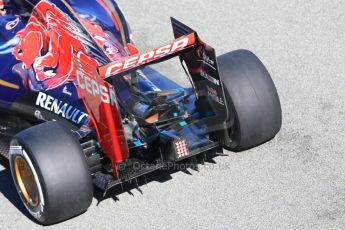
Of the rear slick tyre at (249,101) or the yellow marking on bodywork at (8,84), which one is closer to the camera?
the rear slick tyre at (249,101)

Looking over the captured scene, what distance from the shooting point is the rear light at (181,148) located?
20.6 feet

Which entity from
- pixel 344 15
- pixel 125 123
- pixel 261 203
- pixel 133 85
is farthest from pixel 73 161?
pixel 344 15

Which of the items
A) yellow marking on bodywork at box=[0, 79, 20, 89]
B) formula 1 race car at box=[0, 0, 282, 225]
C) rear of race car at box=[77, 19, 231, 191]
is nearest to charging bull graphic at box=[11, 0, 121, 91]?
formula 1 race car at box=[0, 0, 282, 225]

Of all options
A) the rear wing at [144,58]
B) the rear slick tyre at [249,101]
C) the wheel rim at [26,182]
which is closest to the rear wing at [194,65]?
the rear wing at [144,58]

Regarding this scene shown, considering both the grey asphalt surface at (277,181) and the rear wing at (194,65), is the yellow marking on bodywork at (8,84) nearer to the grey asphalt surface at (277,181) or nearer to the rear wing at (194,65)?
the grey asphalt surface at (277,181)

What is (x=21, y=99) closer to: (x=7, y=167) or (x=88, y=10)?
(x=7, y=167)

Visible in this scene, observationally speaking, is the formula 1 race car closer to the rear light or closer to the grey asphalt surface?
the rear light

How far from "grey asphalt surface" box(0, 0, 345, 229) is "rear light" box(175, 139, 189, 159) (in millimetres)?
424

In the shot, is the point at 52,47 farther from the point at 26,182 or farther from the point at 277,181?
the point at 277,181

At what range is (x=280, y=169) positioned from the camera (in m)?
6.86

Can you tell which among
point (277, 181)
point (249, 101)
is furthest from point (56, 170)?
point (277, 181)

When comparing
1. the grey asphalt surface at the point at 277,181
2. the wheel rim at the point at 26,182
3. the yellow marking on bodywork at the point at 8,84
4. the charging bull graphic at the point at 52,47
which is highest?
the charging bull graphic at the point at 52,47

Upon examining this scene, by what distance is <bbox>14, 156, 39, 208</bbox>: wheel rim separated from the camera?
6.29 meters

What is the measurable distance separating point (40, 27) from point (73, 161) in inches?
66.5
